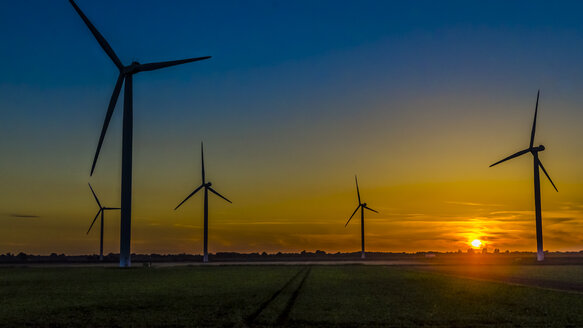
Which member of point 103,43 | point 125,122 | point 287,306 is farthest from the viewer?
point 103,43

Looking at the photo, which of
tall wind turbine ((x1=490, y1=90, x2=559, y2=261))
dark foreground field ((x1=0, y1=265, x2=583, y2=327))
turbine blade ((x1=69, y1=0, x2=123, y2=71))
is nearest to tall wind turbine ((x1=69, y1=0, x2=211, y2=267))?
turbine blade ((x1=69, y1=0, x2=123, y2=71))

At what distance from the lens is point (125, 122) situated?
68250 mm

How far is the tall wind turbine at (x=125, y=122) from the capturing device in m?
65.5

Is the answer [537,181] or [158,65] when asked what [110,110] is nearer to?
[158,65]

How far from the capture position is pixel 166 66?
7238cm

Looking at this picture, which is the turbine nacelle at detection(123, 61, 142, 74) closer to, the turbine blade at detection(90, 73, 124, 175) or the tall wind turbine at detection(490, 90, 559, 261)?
the turbine blade at detection(90, 73, 124, 175)

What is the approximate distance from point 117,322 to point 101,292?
15.3 m

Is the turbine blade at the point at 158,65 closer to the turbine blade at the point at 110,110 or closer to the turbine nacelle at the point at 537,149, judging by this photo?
the turbine blade at the point at 110,110

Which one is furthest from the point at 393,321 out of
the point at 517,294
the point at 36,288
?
the point at 36,288

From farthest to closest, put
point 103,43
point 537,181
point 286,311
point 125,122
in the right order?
point 537,181
point 103,43
point 125,122
point 286,311

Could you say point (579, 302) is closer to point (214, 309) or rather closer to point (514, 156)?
point (214, 309)

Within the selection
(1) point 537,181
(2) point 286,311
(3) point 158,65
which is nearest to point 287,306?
(2) point 286,311

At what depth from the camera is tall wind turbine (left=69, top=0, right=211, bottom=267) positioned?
2579 inches

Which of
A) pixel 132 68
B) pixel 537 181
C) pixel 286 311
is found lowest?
pixel 286 311
